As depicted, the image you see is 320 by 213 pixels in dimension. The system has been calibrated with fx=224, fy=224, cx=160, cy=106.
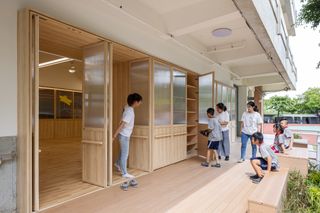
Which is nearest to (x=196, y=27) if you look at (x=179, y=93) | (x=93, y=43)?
(x=179, y=93)

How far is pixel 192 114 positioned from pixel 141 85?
244 centimetres

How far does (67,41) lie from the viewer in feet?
12.0

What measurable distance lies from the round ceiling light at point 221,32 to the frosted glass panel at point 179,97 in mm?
1524

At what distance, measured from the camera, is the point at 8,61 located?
262 cm

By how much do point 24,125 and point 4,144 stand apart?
0.28m

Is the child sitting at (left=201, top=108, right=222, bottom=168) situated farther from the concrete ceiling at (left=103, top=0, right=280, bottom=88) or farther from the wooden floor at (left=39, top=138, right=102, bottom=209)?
the wooden floor at (left=39, top=138, right=102, bottom=209)

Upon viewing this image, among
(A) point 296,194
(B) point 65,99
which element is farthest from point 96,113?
(B) point 65,99

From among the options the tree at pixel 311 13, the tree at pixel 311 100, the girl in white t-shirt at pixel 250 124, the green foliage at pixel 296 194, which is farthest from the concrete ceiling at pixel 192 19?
the tree at pixel 311 100

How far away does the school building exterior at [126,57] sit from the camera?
2.62 m

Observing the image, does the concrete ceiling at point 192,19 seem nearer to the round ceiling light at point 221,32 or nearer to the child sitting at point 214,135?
the round ceiling light at point 221,32

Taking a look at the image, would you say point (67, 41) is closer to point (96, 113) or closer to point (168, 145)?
point (96, 113)

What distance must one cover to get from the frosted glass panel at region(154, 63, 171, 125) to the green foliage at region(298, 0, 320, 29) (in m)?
2.95

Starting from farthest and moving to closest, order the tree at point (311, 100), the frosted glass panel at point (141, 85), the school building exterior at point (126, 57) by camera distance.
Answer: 1. the tree at point (311, 100)
2. the frosted glass panel at point (141, 85)
3. the school building exterior at point (126, 57)

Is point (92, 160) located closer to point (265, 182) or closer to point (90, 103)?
point (90, 103)
